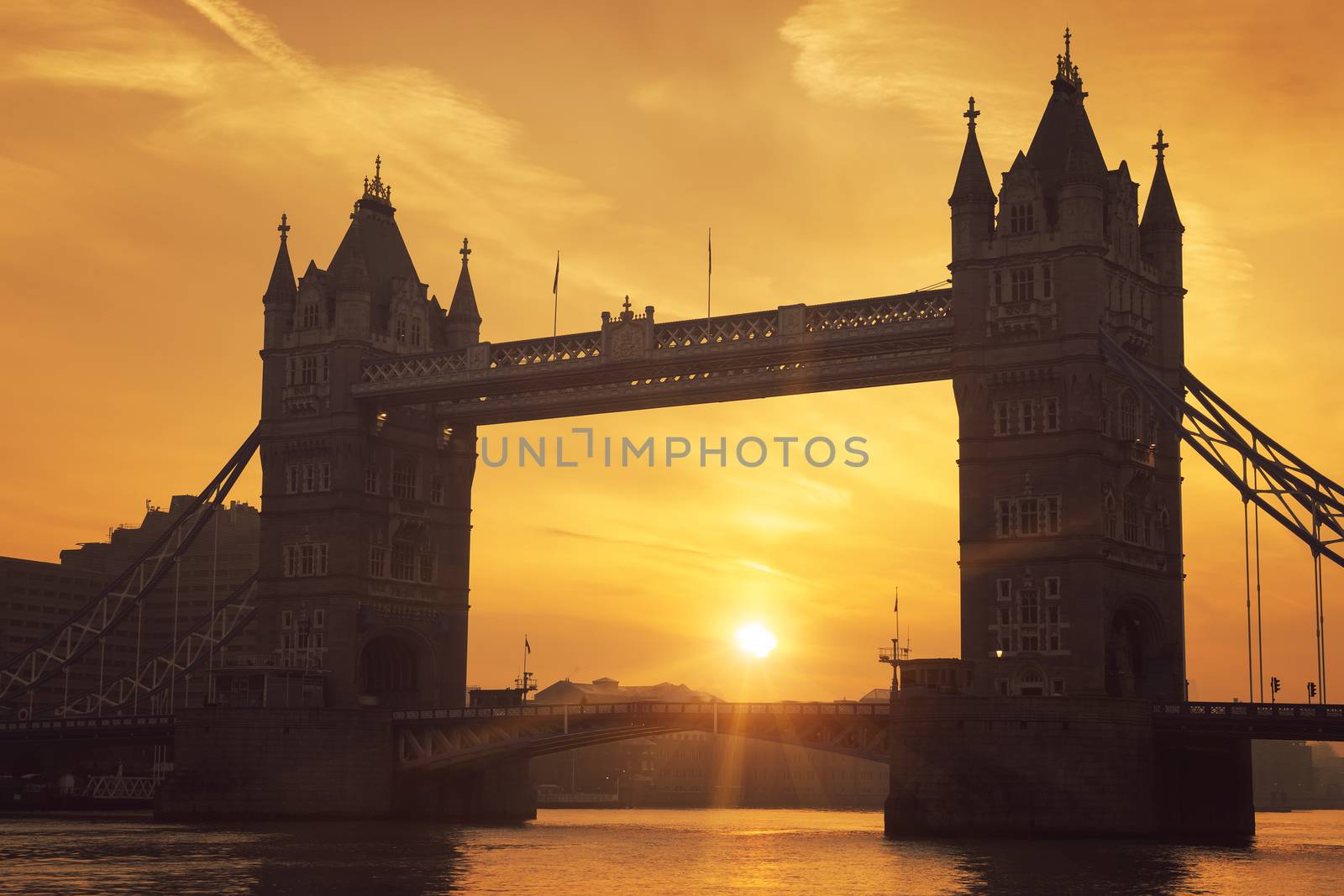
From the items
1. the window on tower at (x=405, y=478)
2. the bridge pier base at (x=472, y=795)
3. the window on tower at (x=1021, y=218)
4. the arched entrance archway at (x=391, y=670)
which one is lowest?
the bridge pier base at (x=472, y=795)

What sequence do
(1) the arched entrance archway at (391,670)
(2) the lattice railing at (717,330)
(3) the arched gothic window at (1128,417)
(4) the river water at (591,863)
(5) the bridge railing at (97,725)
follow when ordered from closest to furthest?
1. (4) the river water at (591,863)
2. (3) the arched gothic window at (1128,417)
3. (2) the lattice railing at (717,330)
4. (1) the arched entrance archway at (391,670)
5. (5) the bridge railing at (97,725)

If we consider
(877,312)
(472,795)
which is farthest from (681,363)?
(472,795)

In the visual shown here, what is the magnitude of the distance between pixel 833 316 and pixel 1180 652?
27059 millimetres

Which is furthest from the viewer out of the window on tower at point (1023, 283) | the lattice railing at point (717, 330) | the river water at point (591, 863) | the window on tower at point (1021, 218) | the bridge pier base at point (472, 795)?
the bridge pier base at point (472, 795)

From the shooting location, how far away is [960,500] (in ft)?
351

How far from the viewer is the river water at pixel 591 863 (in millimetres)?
77938

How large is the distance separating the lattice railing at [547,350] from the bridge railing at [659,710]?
71.5 ft

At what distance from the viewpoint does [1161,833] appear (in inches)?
3959

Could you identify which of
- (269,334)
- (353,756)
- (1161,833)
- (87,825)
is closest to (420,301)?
(269,334)

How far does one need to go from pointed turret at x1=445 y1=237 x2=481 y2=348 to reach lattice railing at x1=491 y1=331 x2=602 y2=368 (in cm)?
1400

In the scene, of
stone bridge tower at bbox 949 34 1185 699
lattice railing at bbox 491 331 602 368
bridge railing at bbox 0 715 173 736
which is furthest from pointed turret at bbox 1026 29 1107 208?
bridge railing at bbox 0 715 173 736

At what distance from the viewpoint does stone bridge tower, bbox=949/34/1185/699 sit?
103312mm

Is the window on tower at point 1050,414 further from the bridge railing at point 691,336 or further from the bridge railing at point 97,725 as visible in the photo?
the bridge railing at point 97,725

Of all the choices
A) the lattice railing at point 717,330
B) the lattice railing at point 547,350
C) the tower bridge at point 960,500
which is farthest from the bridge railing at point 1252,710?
the lattice railing at point 547,350
